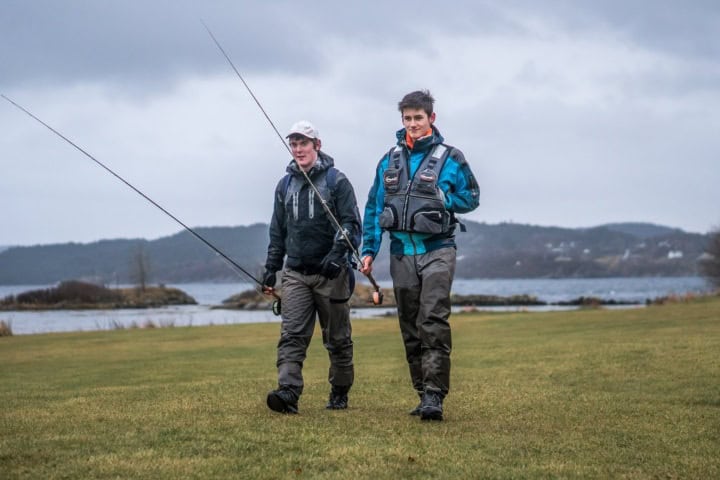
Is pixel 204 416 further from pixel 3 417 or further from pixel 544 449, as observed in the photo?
pixel 544 449

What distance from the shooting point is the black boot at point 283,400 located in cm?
862

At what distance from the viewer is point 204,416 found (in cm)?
860

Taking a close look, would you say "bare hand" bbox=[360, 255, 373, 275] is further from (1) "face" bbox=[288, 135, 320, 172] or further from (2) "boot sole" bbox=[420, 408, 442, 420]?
(2) "boot sole" bbox=[420, 408, 442, 420]

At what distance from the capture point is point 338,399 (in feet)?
31.1

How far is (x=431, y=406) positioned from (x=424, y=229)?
1543 millimetres

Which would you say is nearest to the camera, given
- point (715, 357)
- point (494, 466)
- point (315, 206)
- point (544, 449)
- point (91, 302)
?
point (494, 466)

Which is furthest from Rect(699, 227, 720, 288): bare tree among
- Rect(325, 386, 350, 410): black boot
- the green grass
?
Rect(325, 386, 350, 410): black boot

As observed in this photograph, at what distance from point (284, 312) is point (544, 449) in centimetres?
316

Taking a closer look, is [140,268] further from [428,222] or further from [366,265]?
[428,222]

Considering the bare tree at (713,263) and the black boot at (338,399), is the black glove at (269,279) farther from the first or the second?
the bare tree at (713,263)

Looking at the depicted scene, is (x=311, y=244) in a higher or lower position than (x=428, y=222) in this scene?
lower

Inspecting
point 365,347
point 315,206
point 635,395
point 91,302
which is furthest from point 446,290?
point 91,302

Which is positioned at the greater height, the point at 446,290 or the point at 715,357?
the point at 446,290

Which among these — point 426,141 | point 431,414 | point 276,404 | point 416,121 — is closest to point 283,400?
point 276,404
